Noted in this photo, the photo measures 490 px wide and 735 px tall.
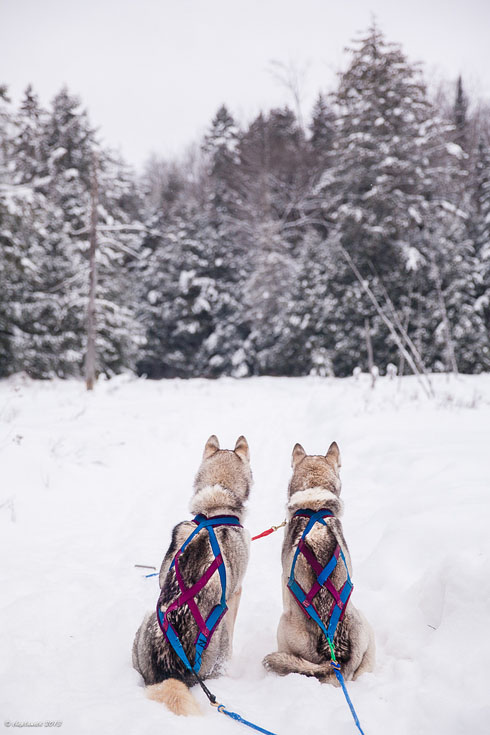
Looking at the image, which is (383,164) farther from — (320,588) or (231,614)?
(231,614)

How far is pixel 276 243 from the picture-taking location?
26.3 meters

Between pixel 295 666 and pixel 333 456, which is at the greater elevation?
pixel 333 456

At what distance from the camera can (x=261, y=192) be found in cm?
2886

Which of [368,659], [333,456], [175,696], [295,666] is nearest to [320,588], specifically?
[295,666]

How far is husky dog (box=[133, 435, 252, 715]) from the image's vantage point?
228 cm

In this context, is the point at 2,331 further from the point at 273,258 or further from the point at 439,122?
the point at 439,122

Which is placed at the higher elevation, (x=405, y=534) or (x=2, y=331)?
(x=2, y=331)

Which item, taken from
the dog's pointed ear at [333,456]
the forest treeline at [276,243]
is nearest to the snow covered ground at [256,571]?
the dog's pointed ear at [333,456]

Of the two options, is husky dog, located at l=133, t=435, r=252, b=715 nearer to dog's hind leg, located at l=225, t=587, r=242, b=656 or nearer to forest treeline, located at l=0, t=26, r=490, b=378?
dog's hind leg, located at l=225, t=587, r=242, b=656

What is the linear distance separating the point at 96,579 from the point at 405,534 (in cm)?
313

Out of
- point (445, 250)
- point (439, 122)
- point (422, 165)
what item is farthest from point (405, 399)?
point (439, 122)

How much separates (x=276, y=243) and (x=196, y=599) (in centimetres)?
2600

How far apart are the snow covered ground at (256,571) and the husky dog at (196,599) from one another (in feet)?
0.39

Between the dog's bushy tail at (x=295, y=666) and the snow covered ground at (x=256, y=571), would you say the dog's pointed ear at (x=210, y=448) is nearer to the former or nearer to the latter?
the snow covered ground at (x=256, y=571)
